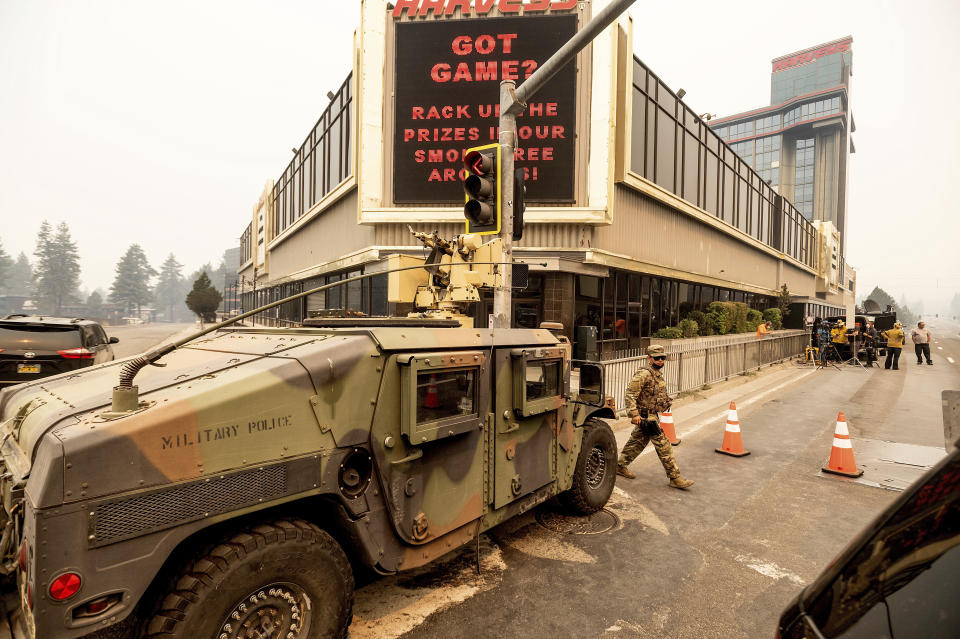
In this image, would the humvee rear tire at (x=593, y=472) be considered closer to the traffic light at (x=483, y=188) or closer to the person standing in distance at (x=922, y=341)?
the traffic light at (x=483, y=188)

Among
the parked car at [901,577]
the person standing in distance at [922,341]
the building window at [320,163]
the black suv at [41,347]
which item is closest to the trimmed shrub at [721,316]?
the person standing in distance at [922,341]

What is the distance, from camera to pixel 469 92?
50.4ft

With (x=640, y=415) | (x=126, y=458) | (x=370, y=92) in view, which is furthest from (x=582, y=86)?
(x=126, y=458)

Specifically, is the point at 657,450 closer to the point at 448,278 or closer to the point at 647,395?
the point at 647,395

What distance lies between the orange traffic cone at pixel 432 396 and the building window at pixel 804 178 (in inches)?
4713

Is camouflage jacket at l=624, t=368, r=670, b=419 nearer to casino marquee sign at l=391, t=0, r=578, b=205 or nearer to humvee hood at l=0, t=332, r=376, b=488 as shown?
humvee hood at l=0, t=332, r=376, b=488

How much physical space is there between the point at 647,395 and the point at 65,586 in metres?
5.97

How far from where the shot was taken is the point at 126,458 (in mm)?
2334

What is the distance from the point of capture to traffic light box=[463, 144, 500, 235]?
20.9 ft

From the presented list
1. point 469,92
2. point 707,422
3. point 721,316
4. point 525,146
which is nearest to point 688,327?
point 721,316

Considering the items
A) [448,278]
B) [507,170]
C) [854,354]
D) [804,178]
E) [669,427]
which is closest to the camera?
[448,278]

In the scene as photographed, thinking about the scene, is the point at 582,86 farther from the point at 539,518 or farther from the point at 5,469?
the point at 5,469

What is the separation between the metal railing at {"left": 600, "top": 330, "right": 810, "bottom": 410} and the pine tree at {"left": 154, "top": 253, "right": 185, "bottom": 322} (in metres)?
196

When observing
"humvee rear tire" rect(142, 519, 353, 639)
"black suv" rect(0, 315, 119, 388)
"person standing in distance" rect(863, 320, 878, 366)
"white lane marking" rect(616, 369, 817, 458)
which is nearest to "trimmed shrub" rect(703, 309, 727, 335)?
"person standing in distance" rect(863, 320, 878, 366)
